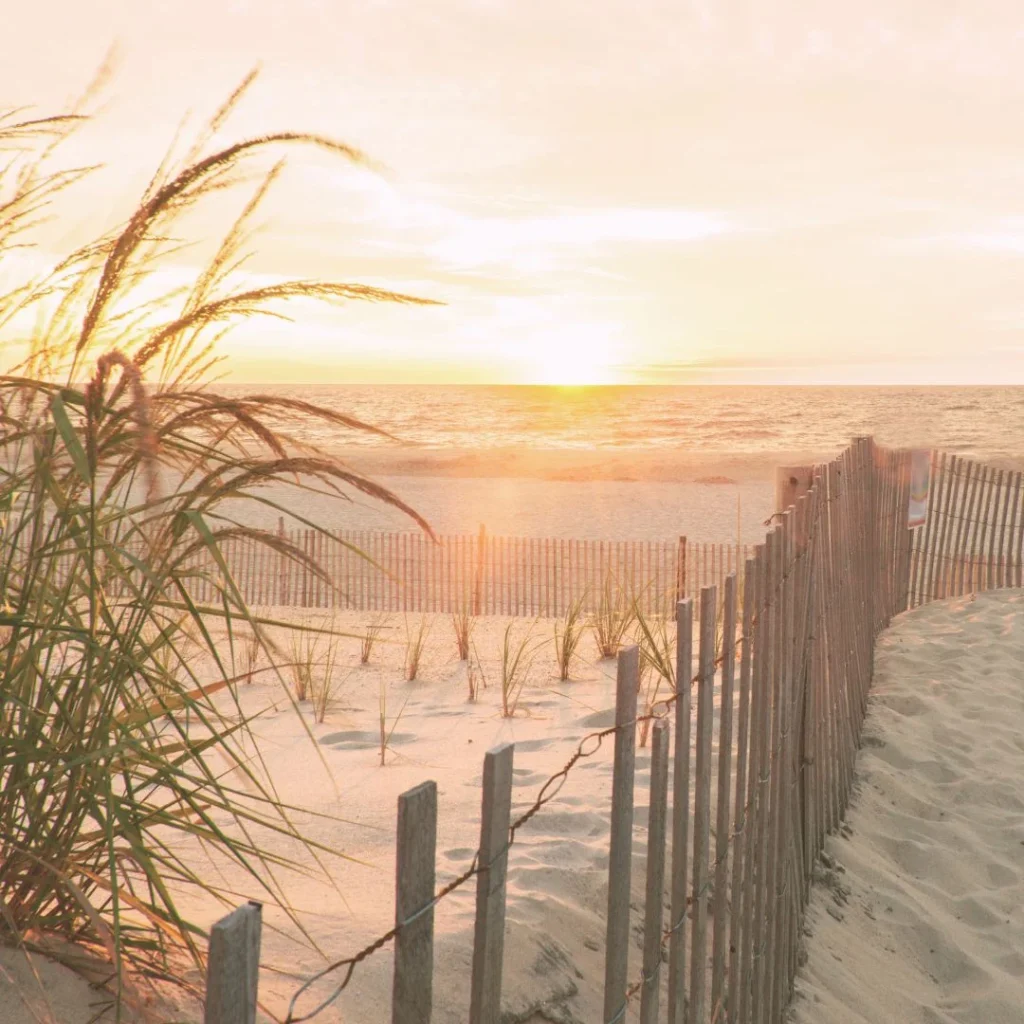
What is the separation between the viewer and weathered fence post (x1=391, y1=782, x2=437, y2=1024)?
1.01 meters

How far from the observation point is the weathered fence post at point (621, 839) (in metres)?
1.59

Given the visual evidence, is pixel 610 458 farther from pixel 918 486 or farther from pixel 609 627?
pixel 609 627

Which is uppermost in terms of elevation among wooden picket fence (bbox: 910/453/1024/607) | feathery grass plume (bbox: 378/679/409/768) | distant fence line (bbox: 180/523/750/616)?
wooden picket fence (bbox: 910/453/1024/607)

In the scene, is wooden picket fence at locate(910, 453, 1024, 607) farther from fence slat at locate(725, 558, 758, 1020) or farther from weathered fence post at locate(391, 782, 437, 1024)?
weathered fence post at locate(391, 782, 437, 1024)

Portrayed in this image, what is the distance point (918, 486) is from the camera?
24.1 ft

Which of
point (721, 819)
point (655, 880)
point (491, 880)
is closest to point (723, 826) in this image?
point (721, 819)

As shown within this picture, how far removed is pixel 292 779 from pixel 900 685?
11.4 feet

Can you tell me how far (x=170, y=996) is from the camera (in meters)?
1.75

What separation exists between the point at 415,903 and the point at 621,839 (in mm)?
678

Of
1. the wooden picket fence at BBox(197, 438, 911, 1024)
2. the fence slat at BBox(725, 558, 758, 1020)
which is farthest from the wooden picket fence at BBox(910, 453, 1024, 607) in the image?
A: the fence slat at BBox(725, 558, 758, 1020)

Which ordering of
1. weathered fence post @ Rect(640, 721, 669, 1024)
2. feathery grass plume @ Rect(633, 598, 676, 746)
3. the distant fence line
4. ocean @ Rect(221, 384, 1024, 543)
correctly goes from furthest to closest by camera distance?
ocean @ Rect(221, 384, 1024, 543)
the distant fence line
feathery grass plume @ Rect(633, 598, 676, 746)
weathered fence post @ Rect(640, 721, 669, 1024)

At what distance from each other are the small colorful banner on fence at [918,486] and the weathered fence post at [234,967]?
22.8ft

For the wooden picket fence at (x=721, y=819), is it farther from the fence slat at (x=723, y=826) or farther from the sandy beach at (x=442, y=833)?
the sandy beach at (x=442, y=833)

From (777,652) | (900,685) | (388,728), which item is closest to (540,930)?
(777,652)
